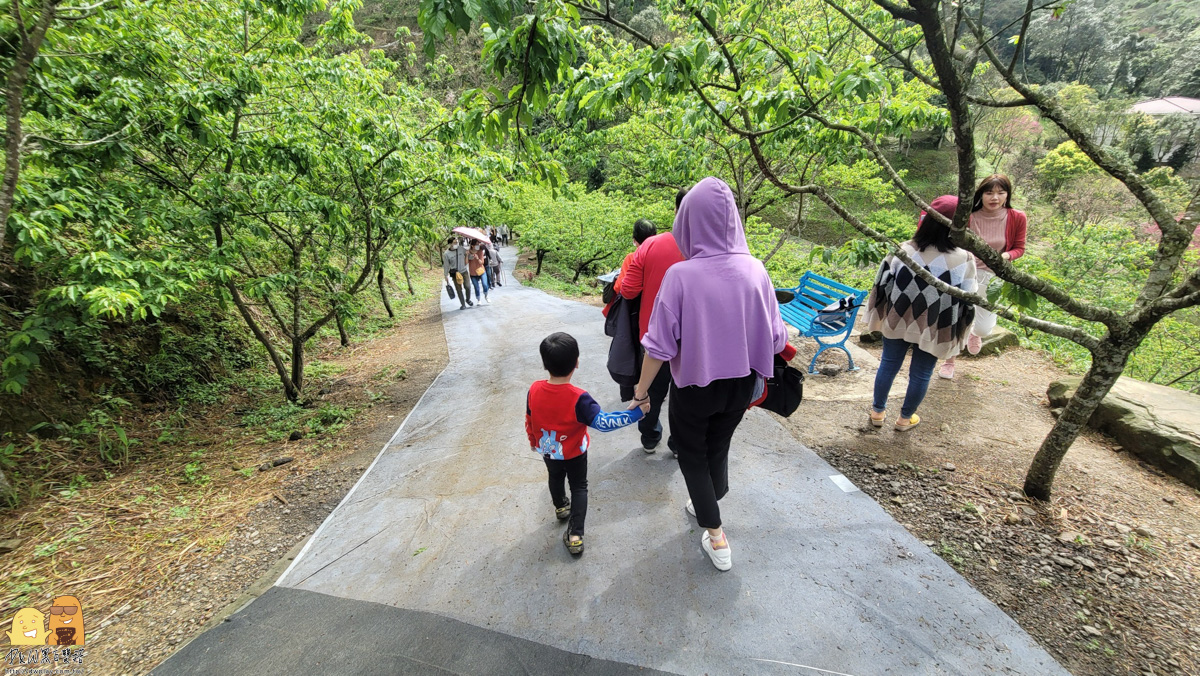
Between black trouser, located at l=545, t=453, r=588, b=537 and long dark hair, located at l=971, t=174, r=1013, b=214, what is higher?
long dark hair, located at l=971, t=174, r=1013, b=214

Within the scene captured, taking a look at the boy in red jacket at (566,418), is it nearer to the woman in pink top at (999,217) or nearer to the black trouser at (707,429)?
the black trouser at (707,429)

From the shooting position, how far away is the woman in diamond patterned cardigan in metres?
2.89

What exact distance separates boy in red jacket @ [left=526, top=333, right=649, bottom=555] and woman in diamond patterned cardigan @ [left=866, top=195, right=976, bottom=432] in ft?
7.28

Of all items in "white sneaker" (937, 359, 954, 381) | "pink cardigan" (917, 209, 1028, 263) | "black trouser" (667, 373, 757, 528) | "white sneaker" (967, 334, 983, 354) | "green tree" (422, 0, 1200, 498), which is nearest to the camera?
"green tree" (422, 0, 1200, 498)

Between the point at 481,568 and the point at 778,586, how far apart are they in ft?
5.04

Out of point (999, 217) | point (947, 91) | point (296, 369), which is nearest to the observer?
point (947, 91)

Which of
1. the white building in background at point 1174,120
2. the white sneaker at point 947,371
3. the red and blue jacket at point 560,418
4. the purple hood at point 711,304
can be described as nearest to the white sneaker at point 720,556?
the red and blue jacket at point 560,418

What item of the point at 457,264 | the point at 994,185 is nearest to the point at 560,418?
the point at 994,185

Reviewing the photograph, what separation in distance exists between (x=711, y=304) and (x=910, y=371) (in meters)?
2.30

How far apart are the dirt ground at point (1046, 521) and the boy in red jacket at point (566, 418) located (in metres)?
1.90

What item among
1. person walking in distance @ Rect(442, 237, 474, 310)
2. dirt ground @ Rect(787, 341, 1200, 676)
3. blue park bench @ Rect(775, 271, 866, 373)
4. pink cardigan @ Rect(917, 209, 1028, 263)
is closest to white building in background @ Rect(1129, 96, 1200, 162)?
blue park bench @ Rect(775, 271, 866, 373)

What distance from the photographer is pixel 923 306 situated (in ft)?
9.83

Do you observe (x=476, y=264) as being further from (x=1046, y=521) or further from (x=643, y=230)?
(x=1046, y=521)

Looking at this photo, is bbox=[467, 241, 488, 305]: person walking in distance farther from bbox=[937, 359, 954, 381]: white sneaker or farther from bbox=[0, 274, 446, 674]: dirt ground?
bbox=[937, 359, 954, 381]: white sneaker
